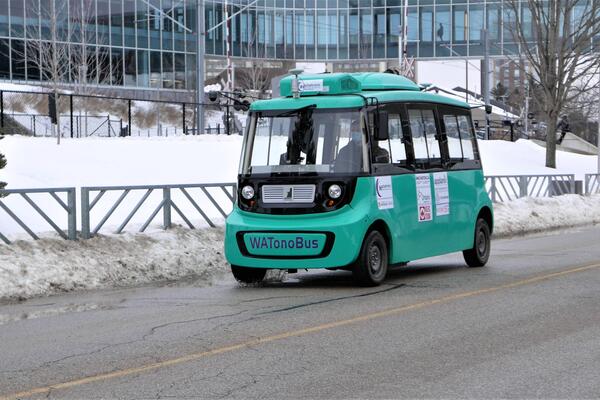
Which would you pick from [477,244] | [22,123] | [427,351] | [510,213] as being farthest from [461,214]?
[22,123]

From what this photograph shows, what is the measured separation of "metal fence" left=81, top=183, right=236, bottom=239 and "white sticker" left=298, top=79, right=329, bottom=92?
12.2 feet

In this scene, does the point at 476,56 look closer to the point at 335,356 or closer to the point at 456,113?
the point at 456,113

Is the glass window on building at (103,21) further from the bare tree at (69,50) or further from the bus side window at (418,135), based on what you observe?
the bus side window at (418,135)

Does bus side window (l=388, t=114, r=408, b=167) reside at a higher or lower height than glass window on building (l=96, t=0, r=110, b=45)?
lower

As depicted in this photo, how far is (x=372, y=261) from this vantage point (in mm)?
Result: 13703

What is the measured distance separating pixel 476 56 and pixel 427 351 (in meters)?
71.6

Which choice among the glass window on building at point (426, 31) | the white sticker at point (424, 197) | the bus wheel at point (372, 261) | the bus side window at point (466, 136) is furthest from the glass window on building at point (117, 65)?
the bus wheel at point (372, 261)

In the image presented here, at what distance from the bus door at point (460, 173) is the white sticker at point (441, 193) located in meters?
0.11

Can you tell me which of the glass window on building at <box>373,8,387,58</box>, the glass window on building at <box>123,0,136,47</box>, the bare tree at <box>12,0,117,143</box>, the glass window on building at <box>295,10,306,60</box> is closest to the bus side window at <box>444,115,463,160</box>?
the bare tree at <box>12,0,117,143</box>

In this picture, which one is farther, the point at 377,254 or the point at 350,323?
the point at 377,254

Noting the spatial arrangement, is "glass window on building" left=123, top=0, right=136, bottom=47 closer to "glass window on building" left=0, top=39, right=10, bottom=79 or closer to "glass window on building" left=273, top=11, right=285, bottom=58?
"glass window on building" left=0, top=39, right=10, bottom=79

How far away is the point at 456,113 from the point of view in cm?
1642

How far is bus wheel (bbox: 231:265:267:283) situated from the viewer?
14.2 metres

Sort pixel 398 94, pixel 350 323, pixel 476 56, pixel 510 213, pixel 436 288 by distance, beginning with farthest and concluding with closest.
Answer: pixel 476 56 → pixel 510 213 → pixel 398 94 → pixel 436 288 → pixel 350 323
